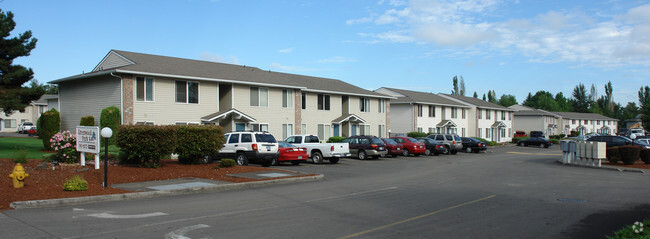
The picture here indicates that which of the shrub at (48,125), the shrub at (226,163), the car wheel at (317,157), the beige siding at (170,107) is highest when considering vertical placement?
the beige siding at (170,107)

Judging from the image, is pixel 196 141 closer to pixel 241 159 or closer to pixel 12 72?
pixel 241 159

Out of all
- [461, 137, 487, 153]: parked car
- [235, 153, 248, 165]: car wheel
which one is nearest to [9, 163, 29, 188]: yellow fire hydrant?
[235, 153, 248, 165]: car wheel

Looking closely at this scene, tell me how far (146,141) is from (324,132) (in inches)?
888

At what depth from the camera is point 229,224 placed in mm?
8555

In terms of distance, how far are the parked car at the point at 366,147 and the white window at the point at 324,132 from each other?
27.8ft

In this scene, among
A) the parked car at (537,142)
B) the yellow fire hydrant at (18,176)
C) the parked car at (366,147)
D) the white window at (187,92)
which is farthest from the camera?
the parked car at (537,142)

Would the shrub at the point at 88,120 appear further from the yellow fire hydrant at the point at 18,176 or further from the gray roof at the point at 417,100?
the gray roof at the point at 417,100

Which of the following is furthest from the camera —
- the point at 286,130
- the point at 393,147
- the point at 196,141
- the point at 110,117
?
the point at 286,130

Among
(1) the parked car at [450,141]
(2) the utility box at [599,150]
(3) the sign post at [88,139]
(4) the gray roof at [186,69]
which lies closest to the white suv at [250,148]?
(3) the sign post at [88,139]

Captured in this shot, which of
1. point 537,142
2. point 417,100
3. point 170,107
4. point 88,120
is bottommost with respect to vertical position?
point 537,142

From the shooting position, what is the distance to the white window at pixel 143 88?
83.1 ft

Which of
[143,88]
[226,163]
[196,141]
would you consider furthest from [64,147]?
[143,88]

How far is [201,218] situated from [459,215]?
216 inches

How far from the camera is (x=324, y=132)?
1507 inches
